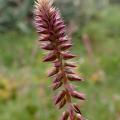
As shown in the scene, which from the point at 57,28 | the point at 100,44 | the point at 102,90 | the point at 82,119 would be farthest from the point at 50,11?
the point at 100,44

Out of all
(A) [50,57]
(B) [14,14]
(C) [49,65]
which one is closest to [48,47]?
(A) [50,57]

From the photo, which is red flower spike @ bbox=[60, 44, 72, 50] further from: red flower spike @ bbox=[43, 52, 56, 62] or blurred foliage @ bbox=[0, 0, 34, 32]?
blurred foliage @ bbox=[0, 0, 34, 32]

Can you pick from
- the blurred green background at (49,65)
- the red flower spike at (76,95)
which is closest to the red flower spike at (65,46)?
the red flower spike at (76,95)

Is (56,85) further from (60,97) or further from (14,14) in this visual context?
(14,14)

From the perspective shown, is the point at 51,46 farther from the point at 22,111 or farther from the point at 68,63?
the point at 22,111

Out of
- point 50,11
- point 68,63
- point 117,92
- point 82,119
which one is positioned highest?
point 50,11

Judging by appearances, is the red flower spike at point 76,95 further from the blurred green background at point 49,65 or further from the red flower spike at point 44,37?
the blurred green background at point 49,65

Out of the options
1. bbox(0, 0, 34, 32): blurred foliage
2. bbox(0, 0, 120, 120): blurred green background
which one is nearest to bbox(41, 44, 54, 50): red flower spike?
bbox(0, 0, 120, 120): blurred green background
